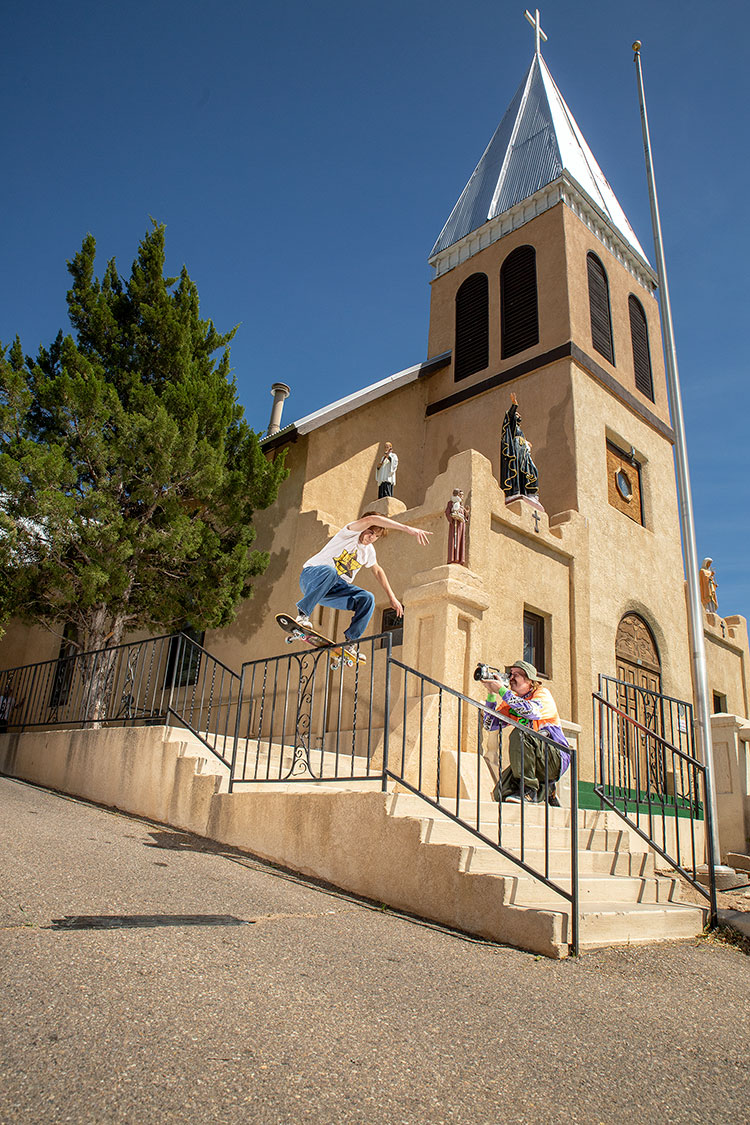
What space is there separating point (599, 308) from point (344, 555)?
1106 centimetres

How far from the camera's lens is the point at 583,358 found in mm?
14992

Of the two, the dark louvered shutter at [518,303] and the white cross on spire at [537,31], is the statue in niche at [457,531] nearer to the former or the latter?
the dark louvered shutter at [518,303]

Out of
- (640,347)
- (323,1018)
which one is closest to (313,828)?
(323,1018)

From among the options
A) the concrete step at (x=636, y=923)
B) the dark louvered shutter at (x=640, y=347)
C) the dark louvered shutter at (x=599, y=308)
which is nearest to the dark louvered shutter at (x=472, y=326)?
the dark louvered shutter at (x=599, y=308)

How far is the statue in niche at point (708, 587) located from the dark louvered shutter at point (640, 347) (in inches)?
170

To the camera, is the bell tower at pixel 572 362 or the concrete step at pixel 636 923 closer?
the concrete step at pixel 636 923

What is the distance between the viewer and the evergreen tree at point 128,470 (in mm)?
10508

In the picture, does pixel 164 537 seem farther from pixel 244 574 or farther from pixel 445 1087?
pixel 445 1087

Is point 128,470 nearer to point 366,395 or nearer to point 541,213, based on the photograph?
point 366,395

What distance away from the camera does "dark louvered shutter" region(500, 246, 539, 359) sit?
1625 cm

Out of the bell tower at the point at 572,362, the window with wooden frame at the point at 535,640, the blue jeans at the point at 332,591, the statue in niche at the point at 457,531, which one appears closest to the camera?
the blue jeans at the point at 332,591

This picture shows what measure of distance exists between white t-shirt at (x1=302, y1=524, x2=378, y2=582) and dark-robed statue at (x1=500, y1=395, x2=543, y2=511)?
4298 mm

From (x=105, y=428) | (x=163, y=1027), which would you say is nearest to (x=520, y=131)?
(x=105, y=428)

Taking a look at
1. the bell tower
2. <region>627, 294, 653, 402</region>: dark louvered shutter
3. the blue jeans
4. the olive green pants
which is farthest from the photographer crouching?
<region>627, 294, 653, 402</region>: dark louvered shutter
